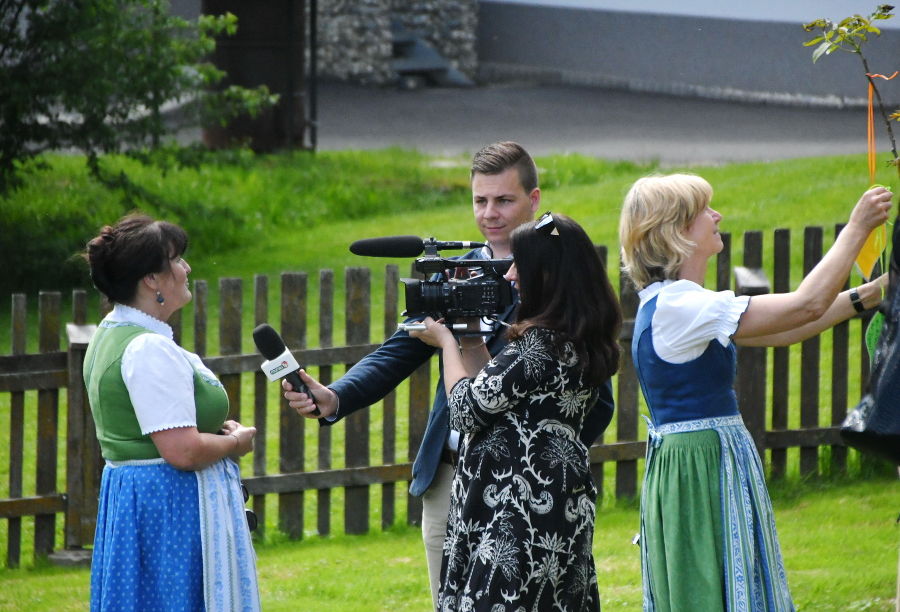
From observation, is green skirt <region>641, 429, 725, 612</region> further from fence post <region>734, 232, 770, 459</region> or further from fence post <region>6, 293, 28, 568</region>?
fence post <region>6, 293, 28, 568</region>

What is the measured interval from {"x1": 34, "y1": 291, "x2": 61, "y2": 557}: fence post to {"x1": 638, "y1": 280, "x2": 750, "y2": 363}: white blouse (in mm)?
3512

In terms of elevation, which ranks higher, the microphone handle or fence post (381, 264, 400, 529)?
the microphone handle

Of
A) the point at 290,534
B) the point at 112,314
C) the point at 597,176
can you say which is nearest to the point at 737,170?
the point at 597,176

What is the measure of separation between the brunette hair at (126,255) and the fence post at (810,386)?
401cm

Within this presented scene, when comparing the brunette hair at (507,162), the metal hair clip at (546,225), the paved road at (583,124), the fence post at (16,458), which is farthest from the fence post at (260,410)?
the paved road at (583,124)

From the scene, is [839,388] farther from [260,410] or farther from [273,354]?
[273,354]

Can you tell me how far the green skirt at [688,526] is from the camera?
3.50 m

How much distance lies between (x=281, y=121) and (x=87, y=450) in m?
10.3

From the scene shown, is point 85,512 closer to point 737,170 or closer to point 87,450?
point 87,450

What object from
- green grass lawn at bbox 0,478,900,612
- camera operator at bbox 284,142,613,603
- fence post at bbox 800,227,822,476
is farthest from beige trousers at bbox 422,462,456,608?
fence post at bbox 800,227,822,476

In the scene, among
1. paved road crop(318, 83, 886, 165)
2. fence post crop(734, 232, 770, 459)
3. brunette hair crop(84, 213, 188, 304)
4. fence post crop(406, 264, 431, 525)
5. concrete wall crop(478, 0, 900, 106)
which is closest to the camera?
brunette hair crop(84, 213, 188, 304)

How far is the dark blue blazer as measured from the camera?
3803mm

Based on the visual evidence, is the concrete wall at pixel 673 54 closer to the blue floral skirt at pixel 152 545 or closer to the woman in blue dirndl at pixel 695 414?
the woman in blue dirndl at pixel 695 414

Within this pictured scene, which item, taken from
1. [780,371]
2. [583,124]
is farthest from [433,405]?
[583,124]
